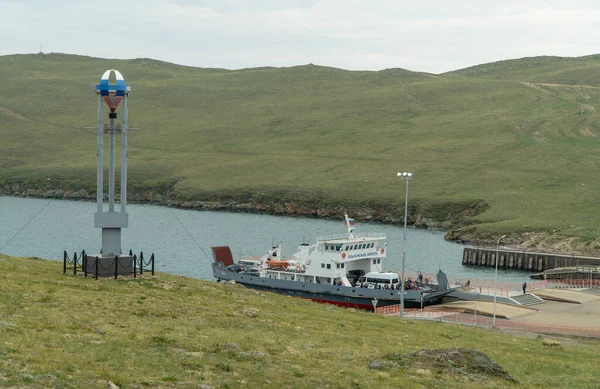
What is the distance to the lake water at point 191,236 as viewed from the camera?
332ft

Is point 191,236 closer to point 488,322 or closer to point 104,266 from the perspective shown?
point 488,322

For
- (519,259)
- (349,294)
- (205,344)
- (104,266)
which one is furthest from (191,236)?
A: (205,344)

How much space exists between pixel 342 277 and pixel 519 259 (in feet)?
149

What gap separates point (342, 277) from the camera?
71.7 metres

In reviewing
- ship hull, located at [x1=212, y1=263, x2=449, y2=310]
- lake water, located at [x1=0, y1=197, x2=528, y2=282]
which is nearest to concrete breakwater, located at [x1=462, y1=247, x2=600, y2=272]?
lake water, located at [x1=0, y1=197, x2=528, y2=282]

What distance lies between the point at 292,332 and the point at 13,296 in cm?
996

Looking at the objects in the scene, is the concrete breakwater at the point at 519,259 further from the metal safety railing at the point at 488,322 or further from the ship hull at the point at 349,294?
the metal safety railing at the point at 488,322

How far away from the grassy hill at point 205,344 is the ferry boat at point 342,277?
2472cm

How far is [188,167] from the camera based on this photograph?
195750 millimetres

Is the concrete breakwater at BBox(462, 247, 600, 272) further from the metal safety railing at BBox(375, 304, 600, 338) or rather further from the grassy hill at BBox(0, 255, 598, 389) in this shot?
the grassy hill at BBox(0, 255, 598, 389)

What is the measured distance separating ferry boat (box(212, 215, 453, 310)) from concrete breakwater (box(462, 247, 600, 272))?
117 feet

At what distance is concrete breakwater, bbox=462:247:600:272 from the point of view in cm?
10588

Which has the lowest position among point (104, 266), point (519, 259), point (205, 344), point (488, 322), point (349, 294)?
point (519, 259)

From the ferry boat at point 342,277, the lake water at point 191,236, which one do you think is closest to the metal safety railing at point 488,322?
the ferry boat at point 342,277
